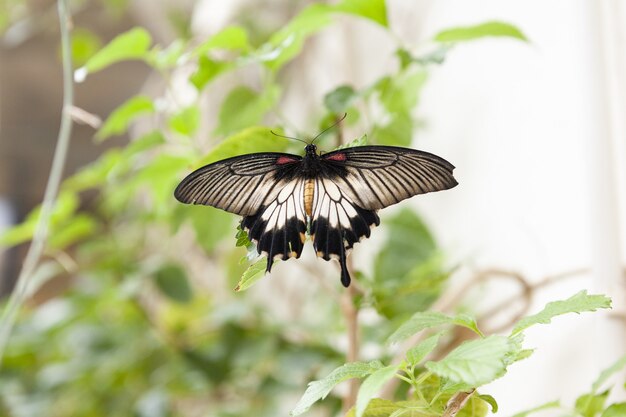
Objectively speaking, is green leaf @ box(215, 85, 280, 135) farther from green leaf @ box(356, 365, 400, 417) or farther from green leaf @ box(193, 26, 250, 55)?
green leaf @ box(356, 365, 400, 417)

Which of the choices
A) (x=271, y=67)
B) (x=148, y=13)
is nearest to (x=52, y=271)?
(x=271, y=67)

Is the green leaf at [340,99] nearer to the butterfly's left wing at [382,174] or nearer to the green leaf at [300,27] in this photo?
the green leaf at [300,27]

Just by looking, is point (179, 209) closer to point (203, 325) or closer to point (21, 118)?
point (203, 325)

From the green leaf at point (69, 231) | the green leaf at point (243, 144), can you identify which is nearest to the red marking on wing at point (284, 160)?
the green leaf at point (243, 144)

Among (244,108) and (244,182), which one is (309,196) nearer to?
(244,182)

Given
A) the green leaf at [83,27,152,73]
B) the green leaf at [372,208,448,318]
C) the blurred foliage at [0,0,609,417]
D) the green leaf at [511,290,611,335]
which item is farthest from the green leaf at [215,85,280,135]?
the green leaf at [511,290,611,335]
